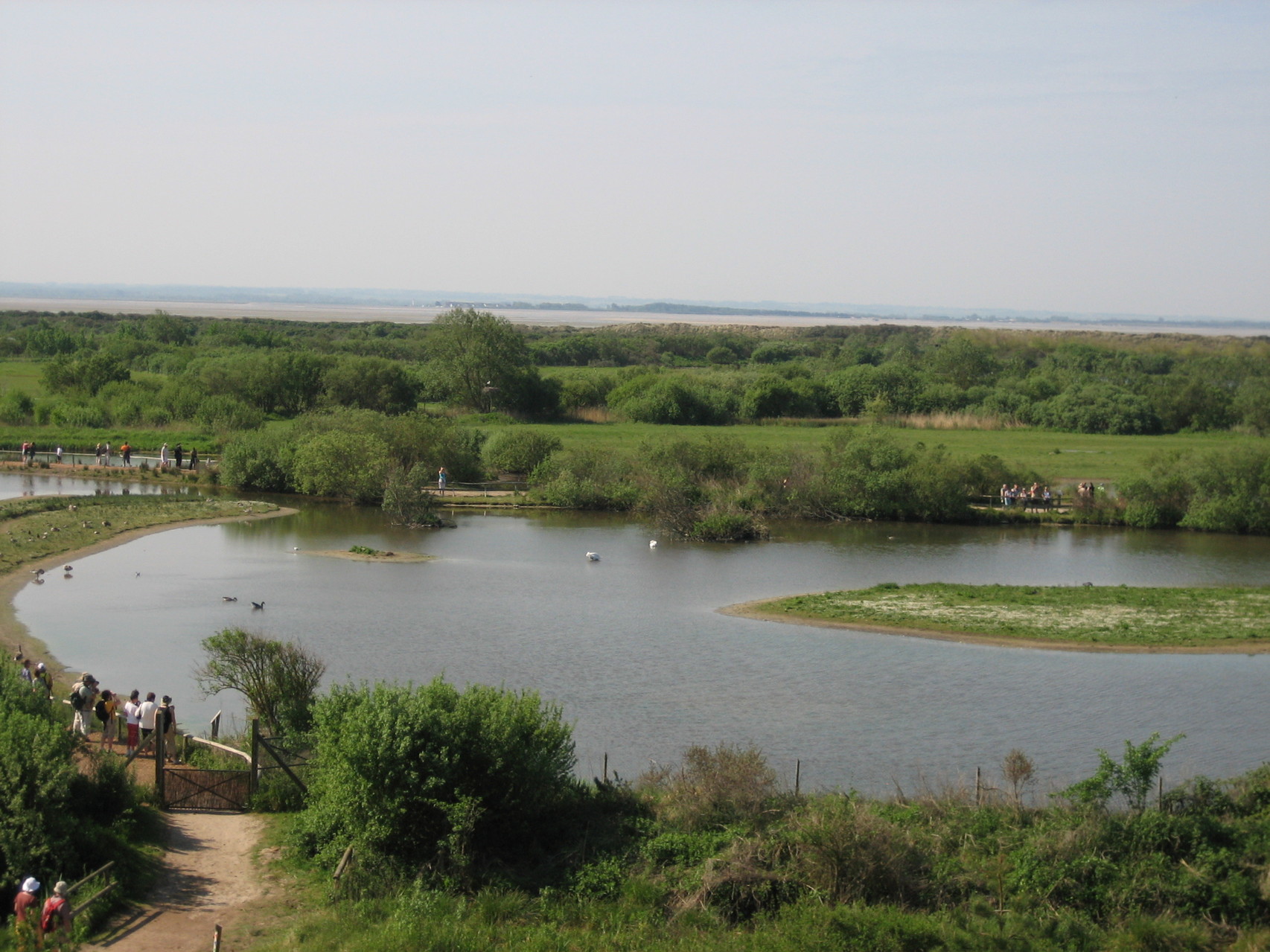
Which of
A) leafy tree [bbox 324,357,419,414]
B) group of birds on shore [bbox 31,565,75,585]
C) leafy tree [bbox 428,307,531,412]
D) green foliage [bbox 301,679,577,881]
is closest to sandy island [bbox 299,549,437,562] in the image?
group of birds on shore [bbox 31,565,75,585]

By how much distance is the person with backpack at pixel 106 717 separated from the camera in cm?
2166

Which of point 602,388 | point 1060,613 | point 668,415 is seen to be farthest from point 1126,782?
point 602,388

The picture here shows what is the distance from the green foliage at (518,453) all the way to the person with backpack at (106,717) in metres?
43.5

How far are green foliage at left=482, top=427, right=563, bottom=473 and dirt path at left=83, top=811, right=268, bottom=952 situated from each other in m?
47.4

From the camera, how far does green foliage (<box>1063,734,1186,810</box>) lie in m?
18.7

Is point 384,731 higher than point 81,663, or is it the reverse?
point 384,731

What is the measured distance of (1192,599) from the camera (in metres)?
39.3

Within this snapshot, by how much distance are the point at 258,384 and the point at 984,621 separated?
202 feet

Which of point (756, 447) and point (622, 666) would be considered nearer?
point (622, 666)

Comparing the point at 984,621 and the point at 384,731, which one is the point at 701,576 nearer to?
the point at 984,621

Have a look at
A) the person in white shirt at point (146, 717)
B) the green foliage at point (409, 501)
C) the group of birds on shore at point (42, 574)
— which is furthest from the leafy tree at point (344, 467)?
the person in white shirt at point (146, 717)

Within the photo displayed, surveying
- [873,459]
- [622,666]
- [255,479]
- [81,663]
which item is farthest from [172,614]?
[873,459]

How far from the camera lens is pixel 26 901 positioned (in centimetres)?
1457

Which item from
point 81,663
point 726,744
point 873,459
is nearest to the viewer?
point 726,744
